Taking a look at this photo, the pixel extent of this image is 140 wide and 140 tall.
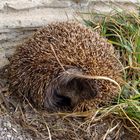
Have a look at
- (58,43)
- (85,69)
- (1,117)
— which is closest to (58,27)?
(58,43)

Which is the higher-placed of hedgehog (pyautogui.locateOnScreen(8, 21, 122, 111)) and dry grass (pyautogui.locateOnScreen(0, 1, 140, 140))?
hedgehog (pyautogui.locateOnScreen(8, 21, 122, 111))

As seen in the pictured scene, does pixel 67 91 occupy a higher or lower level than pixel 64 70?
lower

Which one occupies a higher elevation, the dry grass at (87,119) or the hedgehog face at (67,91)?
the hedgehog face at (67,91)

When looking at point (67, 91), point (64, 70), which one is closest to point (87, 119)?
point (67, 91)

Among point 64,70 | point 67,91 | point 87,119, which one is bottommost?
point 87,119

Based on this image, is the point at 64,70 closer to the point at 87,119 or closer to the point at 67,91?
the point at 67,91

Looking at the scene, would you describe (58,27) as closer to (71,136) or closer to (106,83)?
(106,83)
